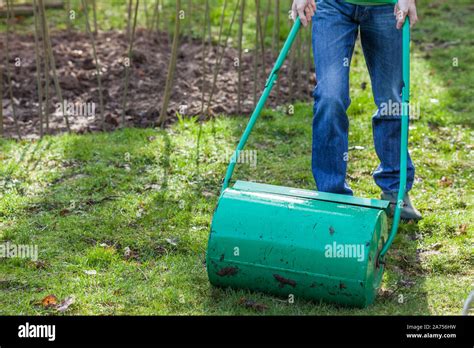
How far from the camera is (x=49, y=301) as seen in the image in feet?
11.0

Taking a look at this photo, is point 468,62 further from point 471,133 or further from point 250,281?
point 250,281

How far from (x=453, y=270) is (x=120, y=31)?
193 inches

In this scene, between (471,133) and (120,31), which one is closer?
(471,133)

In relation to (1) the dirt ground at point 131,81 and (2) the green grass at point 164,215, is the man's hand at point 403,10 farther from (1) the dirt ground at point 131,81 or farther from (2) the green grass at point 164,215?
(1) the dirt ground at point 131,81

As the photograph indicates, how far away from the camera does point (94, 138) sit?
17.5 feet

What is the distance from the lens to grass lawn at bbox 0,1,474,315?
340 cm

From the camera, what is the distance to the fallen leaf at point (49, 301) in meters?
3.32

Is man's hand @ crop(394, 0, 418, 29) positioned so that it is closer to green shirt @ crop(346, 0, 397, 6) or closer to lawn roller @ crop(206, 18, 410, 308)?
green shirt @ crop(346, 0, 397, 6)

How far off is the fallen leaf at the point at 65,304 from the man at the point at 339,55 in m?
1.21

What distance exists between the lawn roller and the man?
362 mm

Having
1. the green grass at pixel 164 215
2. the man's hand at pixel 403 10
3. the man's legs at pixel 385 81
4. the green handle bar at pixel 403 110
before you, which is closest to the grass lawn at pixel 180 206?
the green grass at pixel 164 215

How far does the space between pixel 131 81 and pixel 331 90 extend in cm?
325
